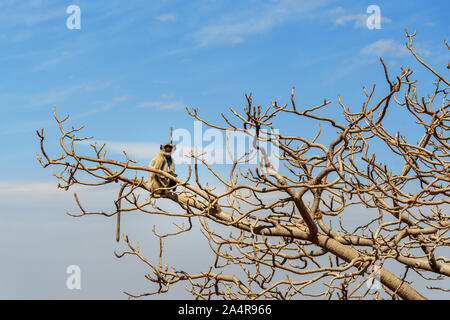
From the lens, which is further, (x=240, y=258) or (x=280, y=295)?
(x=240, y=258)

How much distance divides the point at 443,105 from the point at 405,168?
46.3 inches

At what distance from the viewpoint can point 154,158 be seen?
1077cm

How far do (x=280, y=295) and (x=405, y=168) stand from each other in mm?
3022

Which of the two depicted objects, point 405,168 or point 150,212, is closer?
point 150,212

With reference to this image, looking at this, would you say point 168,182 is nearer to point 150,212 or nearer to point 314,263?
point 150,212

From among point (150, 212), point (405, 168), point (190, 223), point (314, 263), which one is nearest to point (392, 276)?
point (314, 263)

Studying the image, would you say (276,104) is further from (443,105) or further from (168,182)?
(168,182)
